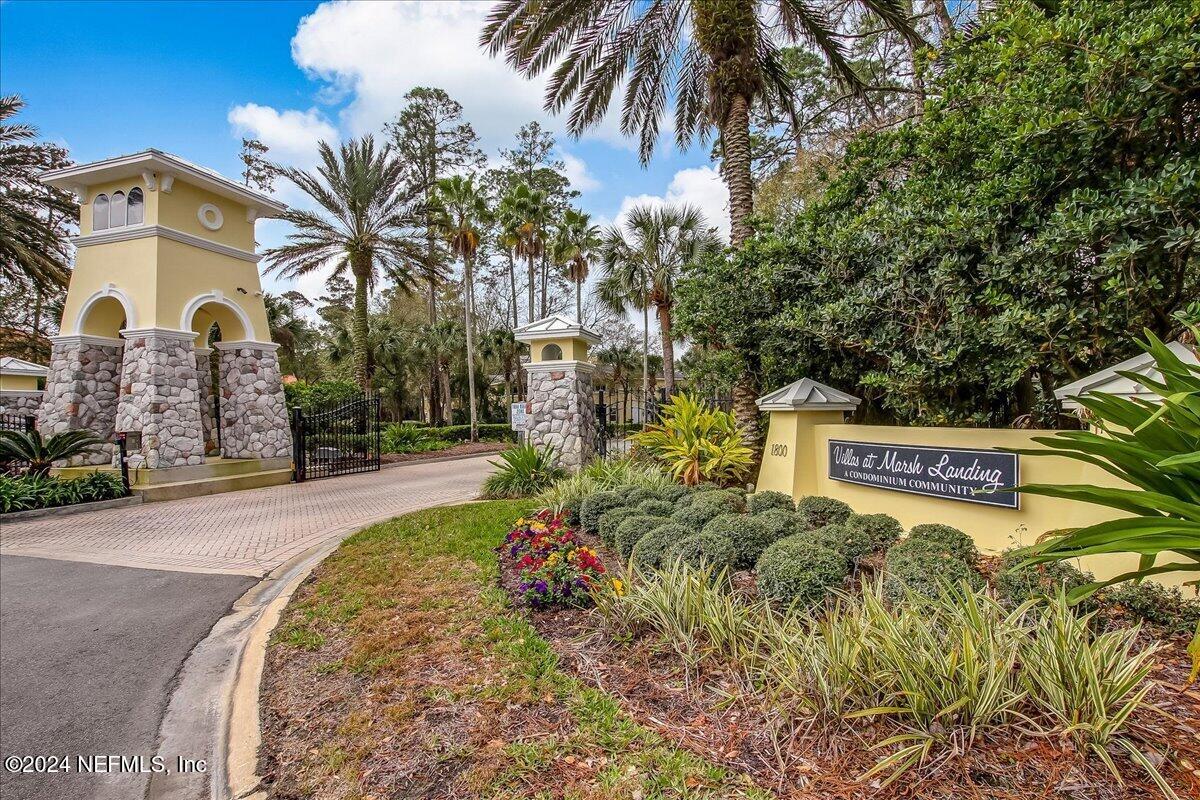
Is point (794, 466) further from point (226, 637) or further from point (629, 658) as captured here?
Answer: point (226, 637)

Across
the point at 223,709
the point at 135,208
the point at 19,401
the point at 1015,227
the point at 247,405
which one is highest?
the point at 135,208

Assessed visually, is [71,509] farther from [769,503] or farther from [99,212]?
[769,503]

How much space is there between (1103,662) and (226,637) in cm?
559

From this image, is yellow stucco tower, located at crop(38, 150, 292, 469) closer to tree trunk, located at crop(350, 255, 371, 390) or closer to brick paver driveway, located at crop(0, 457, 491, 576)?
brick paver driveway, located at crop(0, 457, 491, 576)

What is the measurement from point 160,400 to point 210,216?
14.6 feet

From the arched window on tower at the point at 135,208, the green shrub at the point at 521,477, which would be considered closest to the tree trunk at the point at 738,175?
the green shrub at the point at 521,477

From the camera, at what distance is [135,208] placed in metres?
10.9

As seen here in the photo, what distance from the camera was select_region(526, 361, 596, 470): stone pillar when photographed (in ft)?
30.8

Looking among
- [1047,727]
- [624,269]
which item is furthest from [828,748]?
[624,269]

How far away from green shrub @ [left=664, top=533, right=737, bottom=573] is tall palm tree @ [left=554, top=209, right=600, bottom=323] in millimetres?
21101

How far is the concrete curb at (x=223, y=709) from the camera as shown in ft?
8.02

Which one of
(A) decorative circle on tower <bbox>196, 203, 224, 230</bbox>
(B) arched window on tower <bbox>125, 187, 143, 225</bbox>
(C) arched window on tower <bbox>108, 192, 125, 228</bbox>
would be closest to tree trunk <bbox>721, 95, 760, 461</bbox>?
(A) decorative circle on tower <bbox>196, 203, 224, 230</bbox>

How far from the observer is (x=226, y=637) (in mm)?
4051

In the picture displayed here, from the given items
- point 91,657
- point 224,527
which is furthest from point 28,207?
point 91,657
